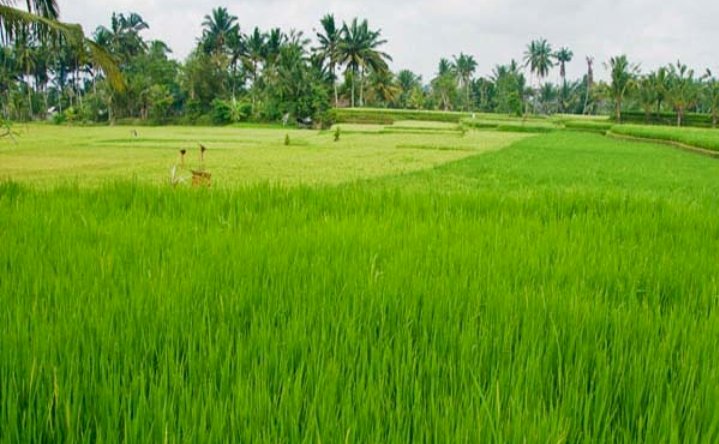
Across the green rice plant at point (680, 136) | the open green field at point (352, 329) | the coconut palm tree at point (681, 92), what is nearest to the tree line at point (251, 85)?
the coconut palm tree at point (681, 92)

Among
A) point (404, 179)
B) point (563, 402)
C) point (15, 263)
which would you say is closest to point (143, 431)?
point (563, 402)

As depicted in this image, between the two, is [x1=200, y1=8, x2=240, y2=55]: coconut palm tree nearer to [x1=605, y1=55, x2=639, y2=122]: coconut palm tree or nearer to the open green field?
[x1=605, y1=55, x2=639, y2=122]: coconut palm tree

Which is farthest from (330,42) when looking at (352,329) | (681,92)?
(352,329)

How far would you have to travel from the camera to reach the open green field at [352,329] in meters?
0.82

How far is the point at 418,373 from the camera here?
100 cm

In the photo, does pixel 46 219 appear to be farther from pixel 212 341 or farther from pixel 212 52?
pixel 212 52

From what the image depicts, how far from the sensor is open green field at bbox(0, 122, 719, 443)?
82 cm

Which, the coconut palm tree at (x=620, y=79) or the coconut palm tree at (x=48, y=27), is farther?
the coconut palm tree at (x=620, y=79)

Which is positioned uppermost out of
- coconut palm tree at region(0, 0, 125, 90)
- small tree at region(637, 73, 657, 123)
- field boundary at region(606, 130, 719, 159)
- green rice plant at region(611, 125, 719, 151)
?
small tree at region(637, 73, 657, 123)

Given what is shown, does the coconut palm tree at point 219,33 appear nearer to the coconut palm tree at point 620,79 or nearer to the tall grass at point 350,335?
the coconut palm tree at point 620,79

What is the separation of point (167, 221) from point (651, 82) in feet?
157

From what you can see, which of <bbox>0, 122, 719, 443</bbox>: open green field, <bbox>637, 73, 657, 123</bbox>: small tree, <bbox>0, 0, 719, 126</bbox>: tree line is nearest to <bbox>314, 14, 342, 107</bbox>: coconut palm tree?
<bbox>0, 0, 719, 126</bbox>: tree line

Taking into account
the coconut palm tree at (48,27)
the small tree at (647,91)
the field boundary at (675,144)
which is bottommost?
the field boundary at (675,144)

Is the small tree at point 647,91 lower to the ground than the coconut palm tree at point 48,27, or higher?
higher
